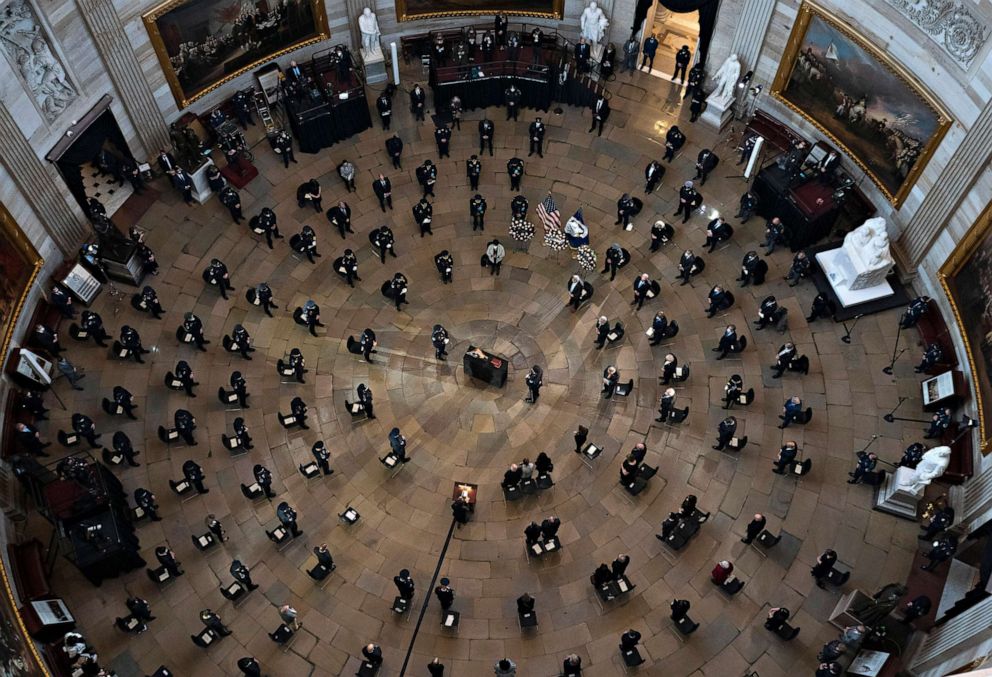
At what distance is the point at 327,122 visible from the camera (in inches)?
1244

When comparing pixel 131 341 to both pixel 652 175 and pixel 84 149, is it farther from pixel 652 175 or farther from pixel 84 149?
pixel 652 175

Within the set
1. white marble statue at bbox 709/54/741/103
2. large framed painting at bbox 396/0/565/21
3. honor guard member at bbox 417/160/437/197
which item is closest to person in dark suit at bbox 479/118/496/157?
honor guard member at bbox 417/160/437/197

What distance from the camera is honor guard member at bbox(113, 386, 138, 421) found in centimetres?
2447

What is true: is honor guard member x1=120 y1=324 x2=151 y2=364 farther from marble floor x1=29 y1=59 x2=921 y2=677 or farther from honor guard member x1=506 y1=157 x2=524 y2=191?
honor guard member x1=506 y1=157 x2=524 y2=191

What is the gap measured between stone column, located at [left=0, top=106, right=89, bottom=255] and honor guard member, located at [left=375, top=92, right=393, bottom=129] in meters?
10.7

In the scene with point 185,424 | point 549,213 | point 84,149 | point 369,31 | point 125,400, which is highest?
point 369,31

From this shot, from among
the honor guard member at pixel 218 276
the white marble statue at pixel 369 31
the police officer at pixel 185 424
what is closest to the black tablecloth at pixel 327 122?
the white marble statue at pixel 369 31

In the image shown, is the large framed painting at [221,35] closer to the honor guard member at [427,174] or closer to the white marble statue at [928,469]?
the honor guard member at [427,174]

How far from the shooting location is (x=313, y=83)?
32.2m

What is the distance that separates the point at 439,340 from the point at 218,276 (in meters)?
7.17

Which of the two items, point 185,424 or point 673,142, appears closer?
point 185,424

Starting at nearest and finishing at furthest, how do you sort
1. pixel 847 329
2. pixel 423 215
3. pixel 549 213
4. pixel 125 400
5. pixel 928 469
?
pixel 928 469 < pixel 125 400 < pixel 549 213 < pixel 847 329 < pixel 423 215

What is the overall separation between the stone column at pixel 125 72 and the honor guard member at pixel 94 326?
695 centimetres

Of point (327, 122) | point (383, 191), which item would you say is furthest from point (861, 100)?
point (327, 122)
